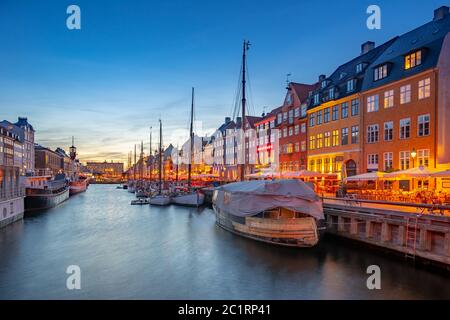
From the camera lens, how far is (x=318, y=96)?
5081cm

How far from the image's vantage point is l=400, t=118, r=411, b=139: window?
34862 millimetres

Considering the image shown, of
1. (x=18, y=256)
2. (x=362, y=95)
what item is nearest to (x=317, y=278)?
(x=18, y=256)

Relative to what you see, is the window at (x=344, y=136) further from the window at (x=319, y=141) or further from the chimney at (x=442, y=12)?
the chimney at (x=442, y=12)

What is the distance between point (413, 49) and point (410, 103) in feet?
18.4

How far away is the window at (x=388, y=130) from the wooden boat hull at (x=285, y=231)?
1904cm

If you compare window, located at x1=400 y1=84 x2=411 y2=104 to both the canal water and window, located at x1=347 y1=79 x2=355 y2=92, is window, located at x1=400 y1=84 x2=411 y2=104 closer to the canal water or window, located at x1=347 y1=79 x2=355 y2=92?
window, located at x1=347 y1=79 x2=355 y2=92

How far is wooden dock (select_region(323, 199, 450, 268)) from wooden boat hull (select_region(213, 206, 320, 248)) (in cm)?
311

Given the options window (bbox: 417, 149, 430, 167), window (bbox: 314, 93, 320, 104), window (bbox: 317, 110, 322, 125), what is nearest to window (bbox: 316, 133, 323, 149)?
window (bbox: 317, 110, 322, 125)

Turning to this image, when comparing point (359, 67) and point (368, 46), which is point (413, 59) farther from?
point (368, 46)

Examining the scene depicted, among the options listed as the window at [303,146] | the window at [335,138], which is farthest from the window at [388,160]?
the window at [303,146]

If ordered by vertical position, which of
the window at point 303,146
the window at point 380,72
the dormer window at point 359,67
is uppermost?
the dormer window at point 359,67

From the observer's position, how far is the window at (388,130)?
37000 millimetres
